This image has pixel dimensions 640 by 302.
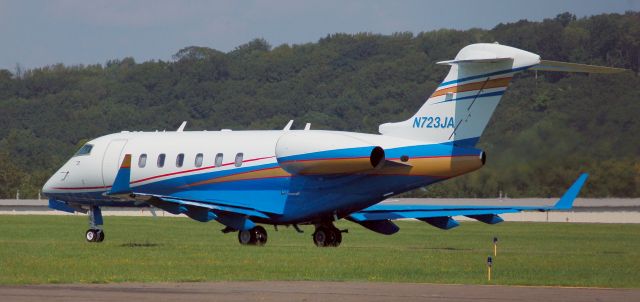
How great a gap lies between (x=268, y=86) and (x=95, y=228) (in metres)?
104

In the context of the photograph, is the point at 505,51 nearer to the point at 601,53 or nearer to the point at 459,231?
the point at 459,231

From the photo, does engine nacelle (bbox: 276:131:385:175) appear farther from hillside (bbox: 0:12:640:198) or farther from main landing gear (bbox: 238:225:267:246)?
hillside (bbox: 0:12:640:198)

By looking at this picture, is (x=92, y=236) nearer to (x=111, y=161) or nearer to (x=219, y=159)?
(x=111, y=161)

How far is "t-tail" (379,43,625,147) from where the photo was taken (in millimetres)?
36469

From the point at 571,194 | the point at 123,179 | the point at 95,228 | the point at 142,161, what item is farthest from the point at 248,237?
the point at 571,194

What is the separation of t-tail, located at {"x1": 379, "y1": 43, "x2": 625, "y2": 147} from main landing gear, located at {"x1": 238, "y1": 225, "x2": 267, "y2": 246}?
5475 mm

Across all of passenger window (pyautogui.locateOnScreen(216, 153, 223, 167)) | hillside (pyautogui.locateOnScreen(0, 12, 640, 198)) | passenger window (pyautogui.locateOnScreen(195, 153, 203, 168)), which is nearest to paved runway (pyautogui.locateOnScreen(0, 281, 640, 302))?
passenger window (pyautogui.locateOnScreen(216, 153, 223, 167))

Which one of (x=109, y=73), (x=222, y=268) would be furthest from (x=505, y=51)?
(x=109, y=73)

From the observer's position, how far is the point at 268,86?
479 feet

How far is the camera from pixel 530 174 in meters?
48.6

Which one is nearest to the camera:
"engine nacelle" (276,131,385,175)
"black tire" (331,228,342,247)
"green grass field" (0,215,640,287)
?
"green grass field" (0,215,640,287)

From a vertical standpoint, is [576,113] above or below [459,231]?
above

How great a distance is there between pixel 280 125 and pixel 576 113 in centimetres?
7689

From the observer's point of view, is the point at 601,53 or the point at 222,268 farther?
the point at 601,53
